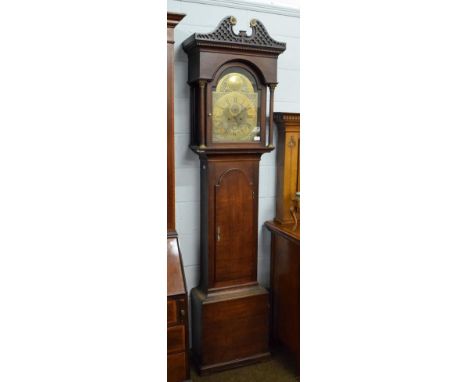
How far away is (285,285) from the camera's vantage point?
2.13 m

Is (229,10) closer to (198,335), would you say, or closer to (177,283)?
(177,283)

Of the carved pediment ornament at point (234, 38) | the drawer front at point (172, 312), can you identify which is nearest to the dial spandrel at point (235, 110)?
the carved pediment ornament at point (234, 38)

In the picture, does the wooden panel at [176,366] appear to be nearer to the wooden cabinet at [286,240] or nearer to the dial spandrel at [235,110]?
the wooden cabinet at [286,240]

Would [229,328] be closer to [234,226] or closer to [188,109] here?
[234,226]

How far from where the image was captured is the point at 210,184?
1973 millimetres

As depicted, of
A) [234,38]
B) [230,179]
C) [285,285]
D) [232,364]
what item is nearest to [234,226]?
[230,179]

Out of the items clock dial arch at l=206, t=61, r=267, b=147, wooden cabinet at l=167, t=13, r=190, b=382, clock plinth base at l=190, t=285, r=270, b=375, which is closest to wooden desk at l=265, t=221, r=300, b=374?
clock plinth base at l=190, t=285, r=270, b=375

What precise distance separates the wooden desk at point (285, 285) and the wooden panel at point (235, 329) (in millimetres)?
109

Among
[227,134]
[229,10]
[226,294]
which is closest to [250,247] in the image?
[226,294]

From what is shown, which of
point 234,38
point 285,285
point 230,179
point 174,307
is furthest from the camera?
point 285,285

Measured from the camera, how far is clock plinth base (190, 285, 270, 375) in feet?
6.59

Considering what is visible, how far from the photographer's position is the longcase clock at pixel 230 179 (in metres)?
1.88

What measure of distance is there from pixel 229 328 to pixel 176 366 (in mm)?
416

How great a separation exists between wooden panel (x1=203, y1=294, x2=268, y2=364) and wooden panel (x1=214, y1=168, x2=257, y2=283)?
13 centimetres
